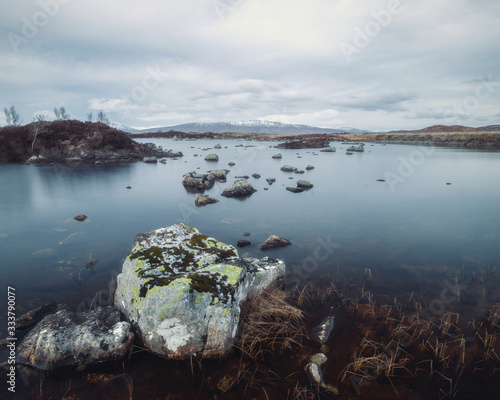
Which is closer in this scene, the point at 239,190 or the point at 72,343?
the point at 72,343

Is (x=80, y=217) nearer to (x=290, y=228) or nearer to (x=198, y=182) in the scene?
(x=198, y=182)

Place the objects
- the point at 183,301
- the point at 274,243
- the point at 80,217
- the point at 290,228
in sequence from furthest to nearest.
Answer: the point at 80,217, the point at 290,228, the point at 274,243, the point at 183,301

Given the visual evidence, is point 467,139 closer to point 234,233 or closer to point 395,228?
point 395,228

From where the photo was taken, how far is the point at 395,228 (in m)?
15.5

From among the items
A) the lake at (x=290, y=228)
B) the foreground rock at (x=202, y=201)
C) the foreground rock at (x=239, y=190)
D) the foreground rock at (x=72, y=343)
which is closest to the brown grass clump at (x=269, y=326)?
the lake at (x=290, y=228)

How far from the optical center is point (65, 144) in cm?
4625

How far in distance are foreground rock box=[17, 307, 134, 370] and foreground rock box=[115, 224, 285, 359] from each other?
1.54 feet

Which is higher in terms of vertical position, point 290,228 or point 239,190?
point 239,190

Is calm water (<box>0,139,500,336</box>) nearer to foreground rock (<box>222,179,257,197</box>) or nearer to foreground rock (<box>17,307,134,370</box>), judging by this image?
foreground rock (<box>222,179,257,197</box>)

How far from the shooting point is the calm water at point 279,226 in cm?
1006

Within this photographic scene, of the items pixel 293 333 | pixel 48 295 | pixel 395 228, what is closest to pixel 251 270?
pixel 293 333

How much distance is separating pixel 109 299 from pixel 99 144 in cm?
4952

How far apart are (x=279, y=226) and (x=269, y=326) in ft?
29.7

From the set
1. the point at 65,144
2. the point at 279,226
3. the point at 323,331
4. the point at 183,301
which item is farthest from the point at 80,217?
the point at 65,144
